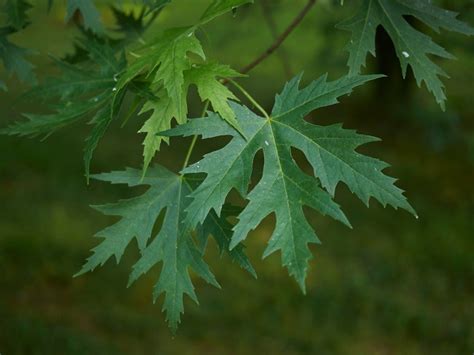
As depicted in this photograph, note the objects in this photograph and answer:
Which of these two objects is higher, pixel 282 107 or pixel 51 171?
pixel 282 107

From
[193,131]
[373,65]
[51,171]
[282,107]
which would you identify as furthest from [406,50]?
[373,65]

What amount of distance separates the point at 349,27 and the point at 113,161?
4.78m

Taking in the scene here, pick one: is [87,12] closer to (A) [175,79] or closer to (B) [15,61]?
(B) [15,61]

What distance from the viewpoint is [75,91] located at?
1717mm

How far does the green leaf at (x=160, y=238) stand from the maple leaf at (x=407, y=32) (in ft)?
1.56

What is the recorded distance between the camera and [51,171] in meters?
5.91

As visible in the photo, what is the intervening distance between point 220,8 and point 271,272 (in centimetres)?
330

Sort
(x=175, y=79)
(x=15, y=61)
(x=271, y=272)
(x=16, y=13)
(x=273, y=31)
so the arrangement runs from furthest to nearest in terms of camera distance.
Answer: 1. (x=271, y=272)
2. (x=273, y=31)
3. (x=15, y=61)
4. (x=16, y=13)
5. (x=175, y=79)

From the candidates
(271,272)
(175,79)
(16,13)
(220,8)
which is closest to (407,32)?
(220,8)

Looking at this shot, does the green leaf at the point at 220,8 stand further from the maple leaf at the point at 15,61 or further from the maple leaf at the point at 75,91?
the maple leaf at the point at 15,61

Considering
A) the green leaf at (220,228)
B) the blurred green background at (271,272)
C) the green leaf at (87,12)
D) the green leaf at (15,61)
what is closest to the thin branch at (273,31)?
the blurred green background at (271,272)

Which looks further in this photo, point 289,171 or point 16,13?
point 16,13

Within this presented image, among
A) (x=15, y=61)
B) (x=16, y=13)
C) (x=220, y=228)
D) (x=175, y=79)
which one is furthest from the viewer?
(x=15, y=61)

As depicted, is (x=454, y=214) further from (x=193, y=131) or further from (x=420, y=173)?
(x=193, y=131)
